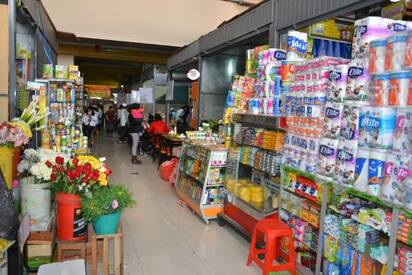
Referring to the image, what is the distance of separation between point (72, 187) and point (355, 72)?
2.33 metres

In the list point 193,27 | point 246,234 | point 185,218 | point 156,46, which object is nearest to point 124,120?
point 156,46

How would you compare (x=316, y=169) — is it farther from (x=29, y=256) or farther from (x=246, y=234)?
(x=29, y=256)

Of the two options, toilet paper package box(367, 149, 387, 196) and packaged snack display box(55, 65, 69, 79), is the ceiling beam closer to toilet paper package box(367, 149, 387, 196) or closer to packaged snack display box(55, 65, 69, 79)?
packaged snack display box(55, 65, 69, 79)

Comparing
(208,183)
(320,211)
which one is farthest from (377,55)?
(208,183)

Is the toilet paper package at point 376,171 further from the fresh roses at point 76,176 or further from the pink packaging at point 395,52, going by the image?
the fresh roses at point 76,176

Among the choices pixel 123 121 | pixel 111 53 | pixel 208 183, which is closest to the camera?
pixel 208 183

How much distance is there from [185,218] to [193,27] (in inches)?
267

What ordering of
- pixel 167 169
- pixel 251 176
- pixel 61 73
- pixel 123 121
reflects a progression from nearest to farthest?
pixel 251 176
pixel 61 73
pixel 167 169
pixel 123 121

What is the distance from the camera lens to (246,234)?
12.8 feet

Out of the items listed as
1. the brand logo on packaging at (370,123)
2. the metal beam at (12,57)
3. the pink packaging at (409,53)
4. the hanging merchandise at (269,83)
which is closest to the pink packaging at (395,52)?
the pink packaging at (409,53)

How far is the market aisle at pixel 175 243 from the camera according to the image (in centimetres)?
339

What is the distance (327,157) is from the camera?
2775 mm

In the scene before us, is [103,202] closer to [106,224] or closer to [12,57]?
[106,224]

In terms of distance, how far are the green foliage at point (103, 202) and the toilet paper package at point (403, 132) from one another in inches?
80.6
